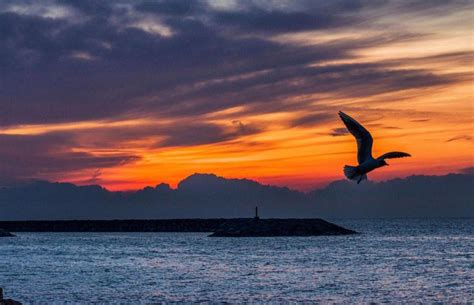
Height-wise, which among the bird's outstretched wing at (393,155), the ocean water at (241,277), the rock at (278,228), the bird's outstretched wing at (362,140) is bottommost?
the ocean water at (241,277)

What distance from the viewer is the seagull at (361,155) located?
16.9 m

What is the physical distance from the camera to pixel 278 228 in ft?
453

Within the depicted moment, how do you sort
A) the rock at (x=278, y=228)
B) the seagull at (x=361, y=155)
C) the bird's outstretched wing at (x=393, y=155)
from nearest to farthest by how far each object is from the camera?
the bird's outstretched wing at (x=393, y=155) → the seagull at (x=361, y=155) → the rock at (x=278, y=228)

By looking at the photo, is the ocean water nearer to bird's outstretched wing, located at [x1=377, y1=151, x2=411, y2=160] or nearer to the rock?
bird's outstretched wing, located at [x1=377, y1=151, x2=411, y2=160]

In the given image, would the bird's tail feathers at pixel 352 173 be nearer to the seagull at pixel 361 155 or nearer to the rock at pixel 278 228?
the seagull at pixel 361 155

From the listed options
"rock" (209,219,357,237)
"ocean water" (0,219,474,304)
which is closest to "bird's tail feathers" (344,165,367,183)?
"ocean water" (0,219,474,304)

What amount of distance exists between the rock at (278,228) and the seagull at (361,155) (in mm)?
119137

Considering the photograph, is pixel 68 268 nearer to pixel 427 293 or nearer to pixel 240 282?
pixel 240 282

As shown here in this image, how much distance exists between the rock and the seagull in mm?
119137

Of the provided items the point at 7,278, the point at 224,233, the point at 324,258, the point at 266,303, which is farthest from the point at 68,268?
the point at 224,233

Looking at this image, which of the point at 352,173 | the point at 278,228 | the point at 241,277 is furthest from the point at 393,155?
the point at 278,228

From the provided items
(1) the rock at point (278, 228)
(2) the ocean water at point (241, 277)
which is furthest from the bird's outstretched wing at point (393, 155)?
(1) the rock at point (278, 228)

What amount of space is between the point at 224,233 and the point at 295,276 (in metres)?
83.6

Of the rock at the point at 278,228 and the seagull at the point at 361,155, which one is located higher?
the seagull at the point at 361,155
